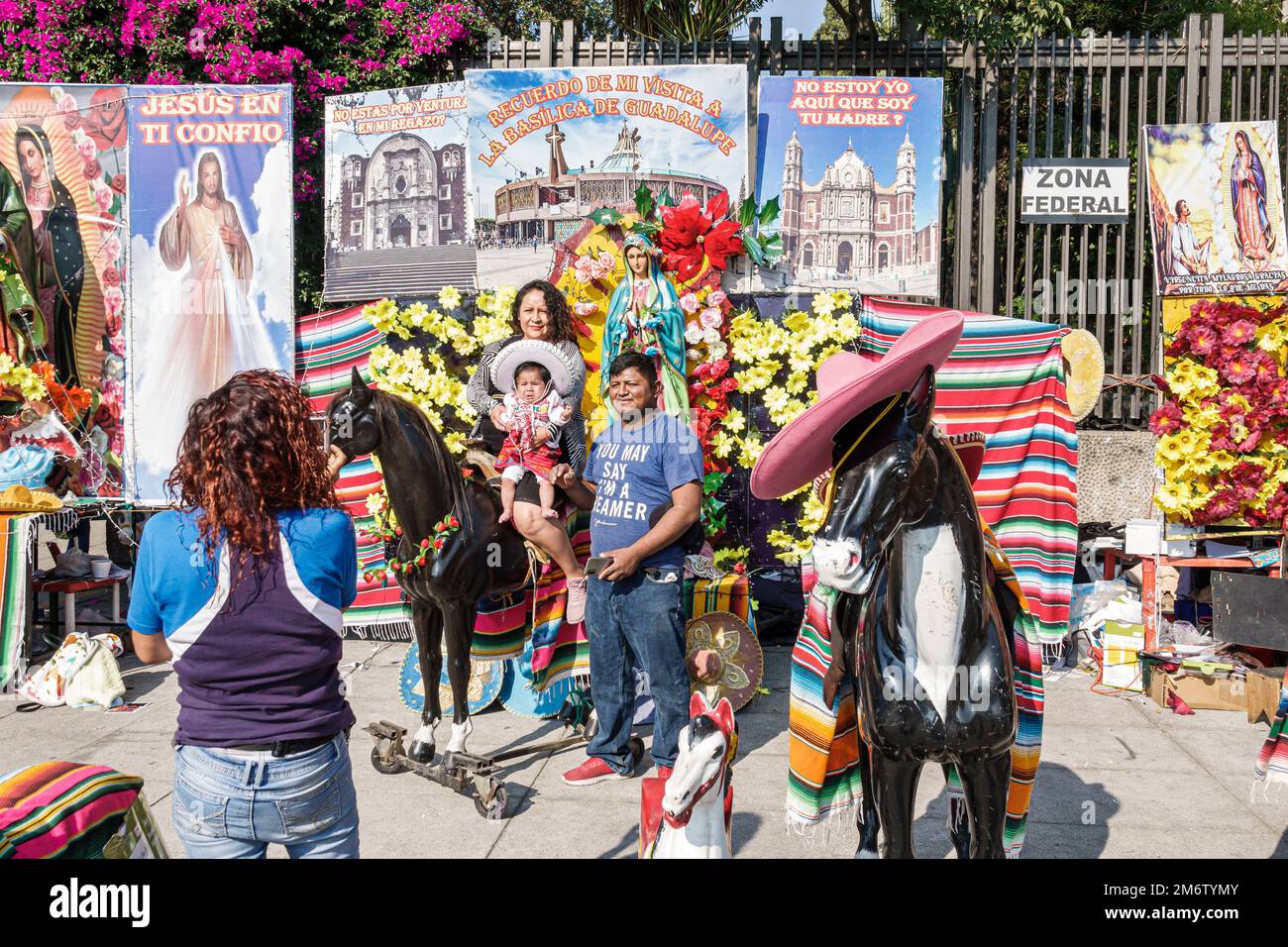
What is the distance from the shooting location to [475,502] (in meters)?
5.11

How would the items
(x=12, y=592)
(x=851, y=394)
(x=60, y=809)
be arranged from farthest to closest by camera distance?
(x=12, y=592) < (x=851, y=394) < (x=60, y=809)

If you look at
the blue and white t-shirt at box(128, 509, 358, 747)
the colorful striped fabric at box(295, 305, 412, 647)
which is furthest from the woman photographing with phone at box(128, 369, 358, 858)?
the colorful striped fabric at box(295, 305, 412, 647)

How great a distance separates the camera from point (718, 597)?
5.90 meters

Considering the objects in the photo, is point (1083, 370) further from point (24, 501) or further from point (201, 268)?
point (24, 501)

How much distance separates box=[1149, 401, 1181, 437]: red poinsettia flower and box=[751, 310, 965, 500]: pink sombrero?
4.70 m

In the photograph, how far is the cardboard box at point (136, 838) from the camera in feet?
7.74

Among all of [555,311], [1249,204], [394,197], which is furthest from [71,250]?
[1249,204]

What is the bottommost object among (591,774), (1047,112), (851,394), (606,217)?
(591,774)

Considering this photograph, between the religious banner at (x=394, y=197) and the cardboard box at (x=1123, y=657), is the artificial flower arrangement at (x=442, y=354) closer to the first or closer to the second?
the religious banner at (x=394, y=197)

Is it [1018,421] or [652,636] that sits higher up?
[1018,421]

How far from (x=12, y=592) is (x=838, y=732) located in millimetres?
5359

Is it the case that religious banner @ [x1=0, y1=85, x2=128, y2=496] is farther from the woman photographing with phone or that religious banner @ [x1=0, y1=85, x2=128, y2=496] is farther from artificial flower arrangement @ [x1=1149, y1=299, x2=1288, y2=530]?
artificial flower arrangement @ [x1=1149, y1=299, x2=1288, y2=530]

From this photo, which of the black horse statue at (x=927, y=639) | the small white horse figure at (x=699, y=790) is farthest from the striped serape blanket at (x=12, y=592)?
the black horse statue at (x=927, y=639)

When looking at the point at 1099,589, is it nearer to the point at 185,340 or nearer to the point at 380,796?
the point at 380,796
